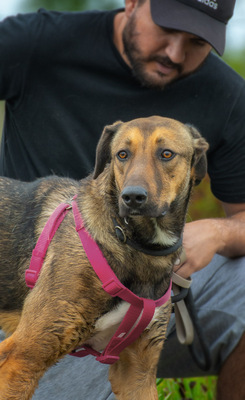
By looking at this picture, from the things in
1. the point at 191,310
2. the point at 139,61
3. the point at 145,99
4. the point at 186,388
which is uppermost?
the point at 139,61

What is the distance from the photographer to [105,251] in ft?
8.99

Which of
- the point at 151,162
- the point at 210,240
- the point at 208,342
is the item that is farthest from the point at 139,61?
the point at 208,342

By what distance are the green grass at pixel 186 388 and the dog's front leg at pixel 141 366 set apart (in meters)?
0.98

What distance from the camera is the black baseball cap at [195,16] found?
3.57m

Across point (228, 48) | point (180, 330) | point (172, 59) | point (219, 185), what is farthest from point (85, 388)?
point (228, 48)

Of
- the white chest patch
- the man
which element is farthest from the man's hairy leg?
the white chest patch

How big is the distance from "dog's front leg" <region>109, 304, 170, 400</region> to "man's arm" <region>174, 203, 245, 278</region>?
0.56 meters

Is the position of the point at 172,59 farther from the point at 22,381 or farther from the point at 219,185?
the point at 22,381

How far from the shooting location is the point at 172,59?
12.1ft

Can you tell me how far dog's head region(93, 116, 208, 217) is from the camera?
251cm

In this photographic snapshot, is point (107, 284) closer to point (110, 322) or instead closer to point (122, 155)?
point (110, 322)

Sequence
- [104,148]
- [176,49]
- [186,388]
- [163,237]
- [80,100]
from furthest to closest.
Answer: [186,388] < [80,100] < [176,49] < [104,148] < [163,237]

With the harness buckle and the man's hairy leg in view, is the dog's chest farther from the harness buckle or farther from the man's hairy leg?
the man's hairy leg

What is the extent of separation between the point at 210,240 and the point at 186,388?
1.24 m
